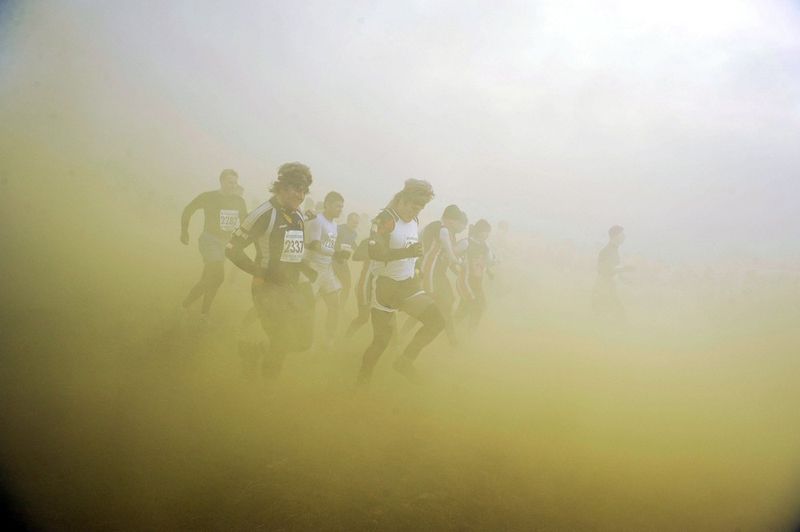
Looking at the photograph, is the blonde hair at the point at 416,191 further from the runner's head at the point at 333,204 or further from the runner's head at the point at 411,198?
the runner's head at the point at 333,204

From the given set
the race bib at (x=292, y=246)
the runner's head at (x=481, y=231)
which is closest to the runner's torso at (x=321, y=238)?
the race bib at (x=292, y=246)

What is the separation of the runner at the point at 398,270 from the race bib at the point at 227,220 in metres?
2.50

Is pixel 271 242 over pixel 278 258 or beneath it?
over

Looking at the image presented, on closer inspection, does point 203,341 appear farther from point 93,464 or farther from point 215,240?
point 93,464

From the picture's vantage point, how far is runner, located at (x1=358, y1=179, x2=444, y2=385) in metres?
3.92

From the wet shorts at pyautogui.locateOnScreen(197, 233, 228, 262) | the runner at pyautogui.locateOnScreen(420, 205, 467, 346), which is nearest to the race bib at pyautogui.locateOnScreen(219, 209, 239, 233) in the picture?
the wet shorts at pyautogui.locateOnScreen(197, 233, 228, 262)

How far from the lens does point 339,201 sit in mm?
5047

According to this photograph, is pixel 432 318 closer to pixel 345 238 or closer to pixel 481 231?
pixel 345 238

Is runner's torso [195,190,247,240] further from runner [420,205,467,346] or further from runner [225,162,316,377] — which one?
runner [420,205,467,346]

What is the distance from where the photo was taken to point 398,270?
4.08m

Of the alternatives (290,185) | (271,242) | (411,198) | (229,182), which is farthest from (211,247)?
(411,198)

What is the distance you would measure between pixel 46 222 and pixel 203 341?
1108 centimetres

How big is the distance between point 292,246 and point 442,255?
101 inches

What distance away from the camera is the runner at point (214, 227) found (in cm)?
534
